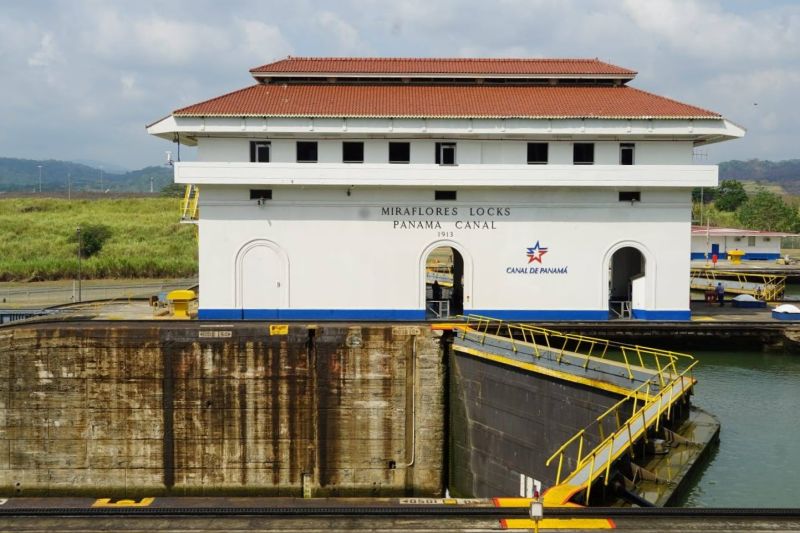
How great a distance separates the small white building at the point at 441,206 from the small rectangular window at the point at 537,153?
0.13 ft

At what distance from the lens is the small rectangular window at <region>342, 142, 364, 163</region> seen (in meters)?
28.1

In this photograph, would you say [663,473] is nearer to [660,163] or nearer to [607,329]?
[607,329]

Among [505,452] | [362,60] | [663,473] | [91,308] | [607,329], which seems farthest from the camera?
[362,60]

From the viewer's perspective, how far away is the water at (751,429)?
16.7 m

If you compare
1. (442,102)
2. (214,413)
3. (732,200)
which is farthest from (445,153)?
(732,200)

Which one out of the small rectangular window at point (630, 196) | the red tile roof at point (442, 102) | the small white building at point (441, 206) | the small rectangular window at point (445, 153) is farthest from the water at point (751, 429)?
the small rectangular window at point (445, 153)

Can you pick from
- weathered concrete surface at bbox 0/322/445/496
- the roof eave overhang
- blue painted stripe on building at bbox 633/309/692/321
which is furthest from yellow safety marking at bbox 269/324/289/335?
blue painted stripe on building at bbox 633/309/692/321

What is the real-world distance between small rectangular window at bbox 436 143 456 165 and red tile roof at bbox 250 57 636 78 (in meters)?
4.61

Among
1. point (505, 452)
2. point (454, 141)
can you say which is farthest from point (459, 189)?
point (505, 452)

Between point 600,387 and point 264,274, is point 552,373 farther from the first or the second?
point 264,274

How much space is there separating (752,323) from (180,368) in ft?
71.7

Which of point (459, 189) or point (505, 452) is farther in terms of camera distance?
point (459, 189)

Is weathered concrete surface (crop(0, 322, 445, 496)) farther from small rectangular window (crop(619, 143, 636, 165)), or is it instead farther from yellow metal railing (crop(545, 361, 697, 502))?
small rectangular window (crop(619, 143, 636, 165))

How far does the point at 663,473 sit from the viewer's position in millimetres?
15180
